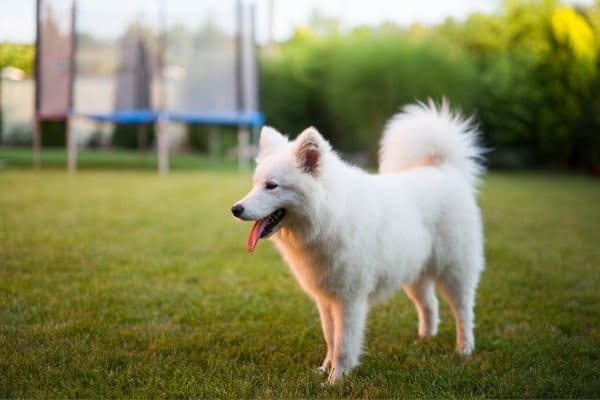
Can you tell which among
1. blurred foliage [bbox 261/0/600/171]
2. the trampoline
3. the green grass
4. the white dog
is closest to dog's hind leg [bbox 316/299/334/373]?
the white dog

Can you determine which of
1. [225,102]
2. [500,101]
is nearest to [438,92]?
[500,101]

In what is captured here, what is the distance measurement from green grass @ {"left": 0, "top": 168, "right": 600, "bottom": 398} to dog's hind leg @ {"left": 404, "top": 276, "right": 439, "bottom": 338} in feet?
0.25

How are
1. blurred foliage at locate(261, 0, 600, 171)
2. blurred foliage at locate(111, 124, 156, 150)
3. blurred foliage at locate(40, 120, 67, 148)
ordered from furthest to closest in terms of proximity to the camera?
blurred foliage at locate(111, 124, 156, 150) < blurred foliage at locate(40, 120, 67, 148) < blurred foliage at locate(261, 0, 600, 171)

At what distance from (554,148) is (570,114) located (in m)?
1.27

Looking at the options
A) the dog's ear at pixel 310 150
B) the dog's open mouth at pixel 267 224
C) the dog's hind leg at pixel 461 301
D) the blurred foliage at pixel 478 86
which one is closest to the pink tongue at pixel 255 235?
the dog's open mouth at pixel 267 224

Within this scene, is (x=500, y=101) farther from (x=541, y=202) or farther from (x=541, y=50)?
(x=541, y=202)

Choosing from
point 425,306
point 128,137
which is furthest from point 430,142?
point 128,137

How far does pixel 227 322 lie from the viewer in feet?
11.6

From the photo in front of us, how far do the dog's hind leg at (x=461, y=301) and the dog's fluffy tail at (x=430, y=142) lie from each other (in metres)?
0.66

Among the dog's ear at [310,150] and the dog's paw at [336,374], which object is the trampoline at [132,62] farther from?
the dog's paw at [336,374]

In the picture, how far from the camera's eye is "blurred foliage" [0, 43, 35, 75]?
18328 millimetres

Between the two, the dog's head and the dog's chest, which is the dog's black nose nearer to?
the dog's head

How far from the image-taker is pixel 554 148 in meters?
18.4

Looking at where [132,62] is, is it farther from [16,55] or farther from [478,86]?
[478,86]
